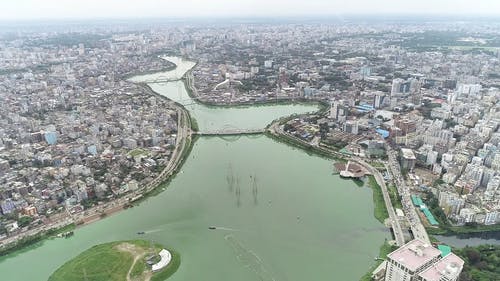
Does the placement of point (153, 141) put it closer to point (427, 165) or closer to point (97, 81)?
point (427, 165)

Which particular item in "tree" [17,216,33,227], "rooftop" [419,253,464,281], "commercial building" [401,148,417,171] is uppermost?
"rooftop" [419,253,464,281]

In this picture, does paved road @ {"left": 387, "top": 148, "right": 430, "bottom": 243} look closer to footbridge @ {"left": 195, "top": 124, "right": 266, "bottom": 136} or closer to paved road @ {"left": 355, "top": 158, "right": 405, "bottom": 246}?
paved road @ {"left": 355, "top": 158, "right": 405, "bottom": 246}

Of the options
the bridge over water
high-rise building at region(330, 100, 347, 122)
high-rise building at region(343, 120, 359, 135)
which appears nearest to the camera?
high-rise building at region(343, 120, 359, 135)

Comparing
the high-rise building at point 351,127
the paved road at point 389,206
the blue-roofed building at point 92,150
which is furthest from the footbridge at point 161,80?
the paved road at point 389,206

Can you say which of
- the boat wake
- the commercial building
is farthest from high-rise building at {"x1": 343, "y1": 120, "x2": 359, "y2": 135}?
the boat wake

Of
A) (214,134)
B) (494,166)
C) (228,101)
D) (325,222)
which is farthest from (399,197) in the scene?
(228,101)

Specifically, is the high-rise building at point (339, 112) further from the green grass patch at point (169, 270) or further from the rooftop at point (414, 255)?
the green grass patch at point (169, 270)
